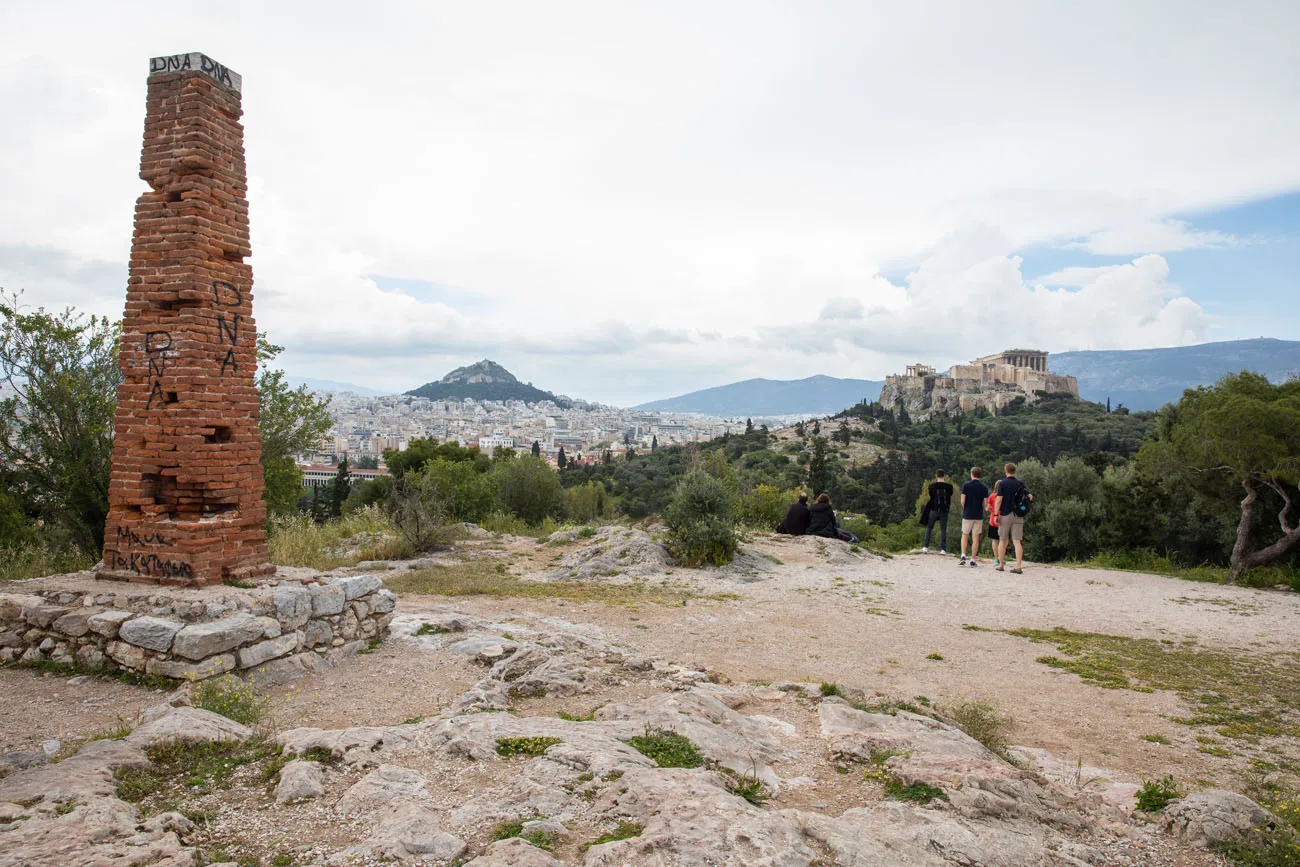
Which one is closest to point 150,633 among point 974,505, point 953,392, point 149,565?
point 149,565

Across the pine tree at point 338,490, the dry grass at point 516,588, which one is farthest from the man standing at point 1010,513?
the pine tree at point 338,490

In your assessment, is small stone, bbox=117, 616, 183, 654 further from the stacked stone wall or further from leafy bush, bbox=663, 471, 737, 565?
leafy bush, bbox=663, 471, 737, 565

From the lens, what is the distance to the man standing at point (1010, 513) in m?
13.8

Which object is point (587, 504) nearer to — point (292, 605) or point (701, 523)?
point (701, 523)

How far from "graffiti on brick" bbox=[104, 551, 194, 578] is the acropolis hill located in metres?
109

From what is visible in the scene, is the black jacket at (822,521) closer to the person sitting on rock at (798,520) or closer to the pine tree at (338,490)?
the person sitting on rock at (798,520)

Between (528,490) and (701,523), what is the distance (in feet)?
51.6

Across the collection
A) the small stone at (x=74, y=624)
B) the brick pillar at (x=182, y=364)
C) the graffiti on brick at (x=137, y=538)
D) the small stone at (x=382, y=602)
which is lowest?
the small stone at (x=382, y=602)

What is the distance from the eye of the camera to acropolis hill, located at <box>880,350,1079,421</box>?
113250 millimetres

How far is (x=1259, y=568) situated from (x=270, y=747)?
1739 cm

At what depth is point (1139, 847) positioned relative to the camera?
149 inches

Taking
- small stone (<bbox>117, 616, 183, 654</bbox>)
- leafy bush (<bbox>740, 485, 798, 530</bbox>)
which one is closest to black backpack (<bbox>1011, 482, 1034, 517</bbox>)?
leafy bush (<bbox>740, 485, 798, 530</bbox>)

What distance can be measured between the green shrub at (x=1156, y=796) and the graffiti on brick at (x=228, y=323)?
328 inches

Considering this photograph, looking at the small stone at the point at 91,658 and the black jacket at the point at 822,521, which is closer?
the small stone at the point at 91,658
